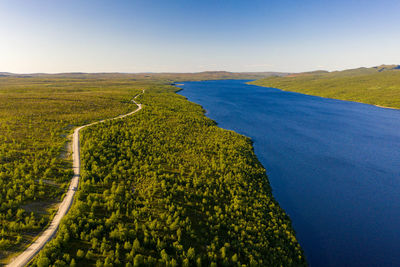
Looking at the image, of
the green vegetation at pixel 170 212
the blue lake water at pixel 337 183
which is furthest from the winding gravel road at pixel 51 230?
the blue lake water at pixel 337 183

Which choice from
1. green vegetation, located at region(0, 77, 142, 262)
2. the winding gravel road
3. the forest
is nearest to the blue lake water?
the forest

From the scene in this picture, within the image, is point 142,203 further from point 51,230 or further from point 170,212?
point 51,230

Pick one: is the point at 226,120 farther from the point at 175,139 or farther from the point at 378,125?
the point at 378,125

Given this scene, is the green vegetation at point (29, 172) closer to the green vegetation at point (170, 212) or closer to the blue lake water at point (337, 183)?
the green vegetation at point (170, 212)

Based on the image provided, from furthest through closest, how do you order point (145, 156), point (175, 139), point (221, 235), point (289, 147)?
point (289, 147) → point (175, 139) → point (145, 156) → point (221, 235)

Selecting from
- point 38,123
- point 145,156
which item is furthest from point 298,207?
point 38,123

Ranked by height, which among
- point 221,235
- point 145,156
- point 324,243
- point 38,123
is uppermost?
point 38,123

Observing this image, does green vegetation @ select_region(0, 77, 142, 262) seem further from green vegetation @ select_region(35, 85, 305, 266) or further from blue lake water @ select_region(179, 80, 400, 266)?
blue lake water @ select_region(179, 80, 400, 266)
